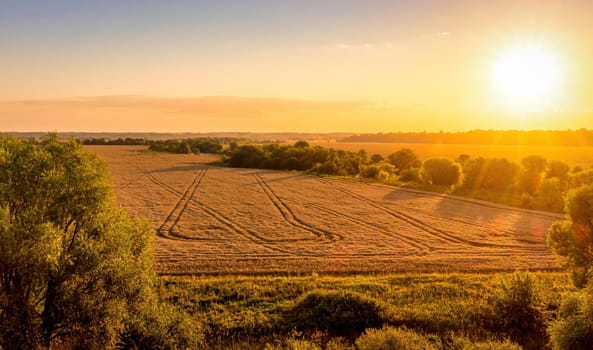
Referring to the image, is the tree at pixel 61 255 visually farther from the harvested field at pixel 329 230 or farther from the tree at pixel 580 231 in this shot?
the tree at pixel 580 231

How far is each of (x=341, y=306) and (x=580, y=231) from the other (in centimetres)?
905

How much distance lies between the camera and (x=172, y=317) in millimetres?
13156

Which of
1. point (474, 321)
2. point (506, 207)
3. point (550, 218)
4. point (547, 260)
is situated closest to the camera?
point (474, 321)

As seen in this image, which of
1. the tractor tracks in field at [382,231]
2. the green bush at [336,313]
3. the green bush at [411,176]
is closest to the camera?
the green bush at [336,313]

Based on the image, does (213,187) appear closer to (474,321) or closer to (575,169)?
(474,321)

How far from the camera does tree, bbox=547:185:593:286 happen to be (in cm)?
1462

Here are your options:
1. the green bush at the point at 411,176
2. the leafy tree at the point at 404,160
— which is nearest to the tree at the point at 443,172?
the green bush at the point at 411,176

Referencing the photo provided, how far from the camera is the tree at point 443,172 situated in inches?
2098

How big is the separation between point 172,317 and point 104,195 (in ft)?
14.3

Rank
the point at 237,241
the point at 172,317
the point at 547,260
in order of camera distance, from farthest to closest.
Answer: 1. the point at 237,241
2. the point at 547,260
3. the point at 172,317

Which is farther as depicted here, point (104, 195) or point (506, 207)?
point (506, 207)

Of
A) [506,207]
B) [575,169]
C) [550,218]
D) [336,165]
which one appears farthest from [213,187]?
[575,169]

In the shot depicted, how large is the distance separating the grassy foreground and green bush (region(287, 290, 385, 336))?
3cm

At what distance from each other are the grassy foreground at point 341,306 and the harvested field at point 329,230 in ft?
7.42
